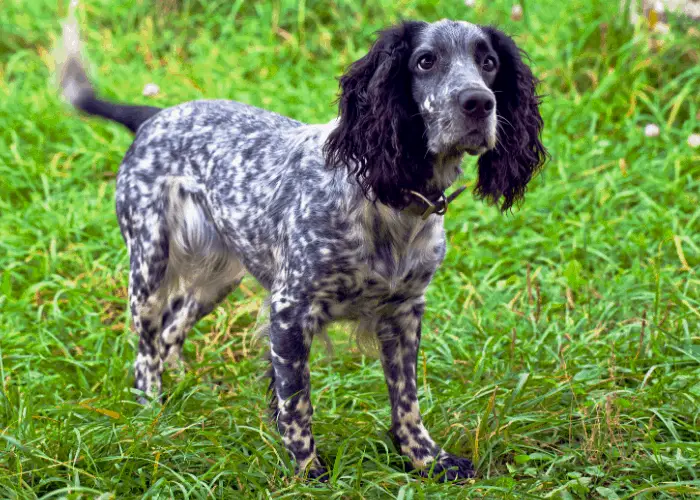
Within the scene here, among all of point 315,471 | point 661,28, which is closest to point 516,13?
point 661,28

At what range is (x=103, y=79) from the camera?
6.23 meters

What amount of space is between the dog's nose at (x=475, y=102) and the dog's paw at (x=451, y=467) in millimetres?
1184

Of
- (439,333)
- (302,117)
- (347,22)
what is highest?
(347,22)

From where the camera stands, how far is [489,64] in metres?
2.75

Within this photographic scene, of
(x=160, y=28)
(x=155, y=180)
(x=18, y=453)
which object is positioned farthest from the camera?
(x=160, y=28)

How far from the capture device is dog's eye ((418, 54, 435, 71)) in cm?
266

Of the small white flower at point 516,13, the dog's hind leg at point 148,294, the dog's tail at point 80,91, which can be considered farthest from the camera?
the small white flower at point 516,13

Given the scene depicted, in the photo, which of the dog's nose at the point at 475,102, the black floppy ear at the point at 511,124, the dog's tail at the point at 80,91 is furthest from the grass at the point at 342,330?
the dog's nose at the point at 475,102

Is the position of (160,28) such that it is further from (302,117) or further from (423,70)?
(423,70)

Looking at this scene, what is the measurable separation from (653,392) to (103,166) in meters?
3.59

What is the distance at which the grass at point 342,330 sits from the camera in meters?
2.78

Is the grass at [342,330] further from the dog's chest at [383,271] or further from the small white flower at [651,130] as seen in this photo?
the dog's chest at [383,271]

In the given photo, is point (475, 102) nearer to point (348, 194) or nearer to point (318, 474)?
point (348, 194)

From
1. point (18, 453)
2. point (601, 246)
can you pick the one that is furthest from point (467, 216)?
point (18, 453)
